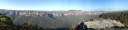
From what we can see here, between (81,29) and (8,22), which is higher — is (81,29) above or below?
below

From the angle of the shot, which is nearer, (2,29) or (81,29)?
(2,29)

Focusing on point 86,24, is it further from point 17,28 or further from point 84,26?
point 17,28

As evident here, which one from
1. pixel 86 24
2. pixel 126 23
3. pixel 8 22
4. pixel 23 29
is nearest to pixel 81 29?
pixel 86 24

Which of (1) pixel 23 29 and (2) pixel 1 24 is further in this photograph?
(1) pixel 23 29

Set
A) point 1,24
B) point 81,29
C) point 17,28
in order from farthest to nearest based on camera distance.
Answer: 1. point 81,29
2. point 17,28
3. point 1,24

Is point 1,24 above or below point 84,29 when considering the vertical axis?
above

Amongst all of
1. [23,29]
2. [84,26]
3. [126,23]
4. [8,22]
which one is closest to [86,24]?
[84,26]

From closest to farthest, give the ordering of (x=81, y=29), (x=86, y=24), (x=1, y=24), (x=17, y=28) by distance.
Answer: (x=1, y=24)
(x=17, y=28)
(x=81, y=29)
(x=86, y=24)

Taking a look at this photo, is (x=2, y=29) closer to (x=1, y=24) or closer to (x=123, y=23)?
(x=1, y=24)

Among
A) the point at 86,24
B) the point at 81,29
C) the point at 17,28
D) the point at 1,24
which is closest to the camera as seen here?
the point at 1,24
